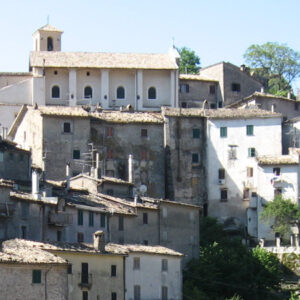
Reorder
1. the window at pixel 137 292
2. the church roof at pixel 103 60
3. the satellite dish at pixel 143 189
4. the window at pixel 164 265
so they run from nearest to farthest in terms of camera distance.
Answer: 1. the window at pixel 137 292
2. the window at pixel 164 265
3. the satellite dish at pixel 143 189
4. the church roof at pixel 103 60

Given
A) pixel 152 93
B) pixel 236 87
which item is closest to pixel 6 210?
pixel 152 93

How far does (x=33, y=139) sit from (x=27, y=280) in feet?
125

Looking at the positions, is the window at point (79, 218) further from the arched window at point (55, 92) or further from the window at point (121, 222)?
the arched window at point (55, 92)

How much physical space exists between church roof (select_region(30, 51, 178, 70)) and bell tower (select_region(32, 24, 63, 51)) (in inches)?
501

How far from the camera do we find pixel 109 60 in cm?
11431

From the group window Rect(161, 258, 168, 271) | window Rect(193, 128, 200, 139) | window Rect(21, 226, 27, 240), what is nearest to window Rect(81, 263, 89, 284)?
window Rect(21, 226, 27, 240)

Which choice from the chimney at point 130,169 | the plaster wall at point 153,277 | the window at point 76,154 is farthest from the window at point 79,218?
the window at point 76,154

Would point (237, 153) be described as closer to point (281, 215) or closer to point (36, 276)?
point (281, 215)

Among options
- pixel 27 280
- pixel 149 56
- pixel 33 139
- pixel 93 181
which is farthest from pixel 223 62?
pixel 27 280

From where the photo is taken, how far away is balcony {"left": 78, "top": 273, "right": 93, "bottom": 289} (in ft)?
237

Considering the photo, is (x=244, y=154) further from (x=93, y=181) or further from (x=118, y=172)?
(x=93, y=181)

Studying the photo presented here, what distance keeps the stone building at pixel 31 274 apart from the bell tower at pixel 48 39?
204ft

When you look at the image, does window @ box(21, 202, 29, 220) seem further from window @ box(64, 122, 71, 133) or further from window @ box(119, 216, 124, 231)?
window @ box(64, 122, 71, 133)

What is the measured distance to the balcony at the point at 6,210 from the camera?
71.8m
